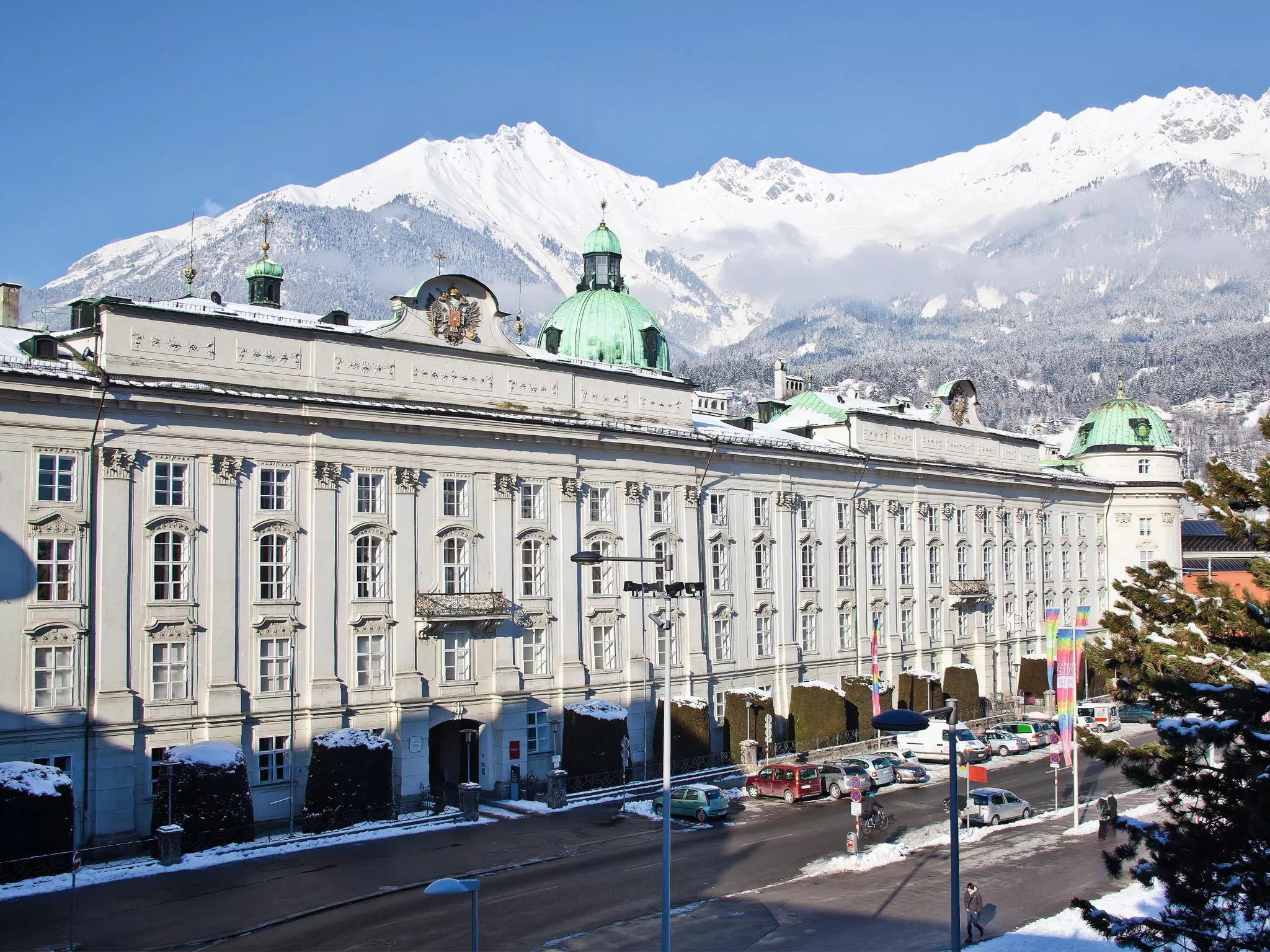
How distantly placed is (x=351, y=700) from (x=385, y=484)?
8.78 metres

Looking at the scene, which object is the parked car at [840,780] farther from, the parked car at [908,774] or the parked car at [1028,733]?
the parked car at [1028,733]

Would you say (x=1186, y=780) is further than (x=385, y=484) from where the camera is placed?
No

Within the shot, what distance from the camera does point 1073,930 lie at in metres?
31.7

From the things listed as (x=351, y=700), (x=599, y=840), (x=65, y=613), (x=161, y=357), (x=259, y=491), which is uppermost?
(x=161, y=357)

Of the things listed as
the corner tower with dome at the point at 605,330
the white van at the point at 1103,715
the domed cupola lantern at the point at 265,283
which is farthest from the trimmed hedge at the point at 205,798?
the white van at the point at 1103,715

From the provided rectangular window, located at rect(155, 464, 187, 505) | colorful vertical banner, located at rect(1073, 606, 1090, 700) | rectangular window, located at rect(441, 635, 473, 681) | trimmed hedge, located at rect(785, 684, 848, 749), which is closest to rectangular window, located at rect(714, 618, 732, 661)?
trimmed hedge, located at rect(785, 684, 848, 749)

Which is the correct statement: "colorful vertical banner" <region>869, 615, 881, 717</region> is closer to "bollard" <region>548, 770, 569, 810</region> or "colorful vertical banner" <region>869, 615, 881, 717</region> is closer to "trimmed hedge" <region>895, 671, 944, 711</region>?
"trimmed hedge" <region>895, 671, 944, 711</region>

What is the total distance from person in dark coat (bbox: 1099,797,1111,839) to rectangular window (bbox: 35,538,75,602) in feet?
111

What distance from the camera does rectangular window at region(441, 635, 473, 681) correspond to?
177 feet

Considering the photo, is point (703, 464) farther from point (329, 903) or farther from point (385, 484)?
point (329, 903)

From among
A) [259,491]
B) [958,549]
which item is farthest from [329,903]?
[958,549]

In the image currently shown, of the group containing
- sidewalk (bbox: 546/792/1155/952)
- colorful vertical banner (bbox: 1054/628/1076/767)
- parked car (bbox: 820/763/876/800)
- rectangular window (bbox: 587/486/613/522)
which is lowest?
sidewalk (bbox: 546/792/1155/952)

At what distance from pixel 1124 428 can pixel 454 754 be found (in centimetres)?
7027

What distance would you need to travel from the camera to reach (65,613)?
43.6 metres
